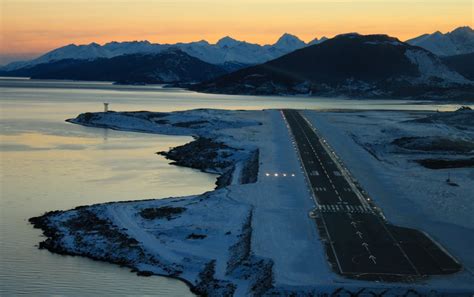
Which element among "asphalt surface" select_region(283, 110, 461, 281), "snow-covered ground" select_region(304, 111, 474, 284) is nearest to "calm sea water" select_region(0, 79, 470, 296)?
"asphalt surface" select_region(283, 110, 461, 281)

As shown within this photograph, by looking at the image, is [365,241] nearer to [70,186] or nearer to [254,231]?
[254,231]

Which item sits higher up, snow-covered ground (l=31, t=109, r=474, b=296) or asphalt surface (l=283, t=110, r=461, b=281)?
asphalt surface (l=283, t=110, r=461, b=281)

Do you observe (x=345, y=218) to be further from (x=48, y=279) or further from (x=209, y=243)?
(x=48, y=279)

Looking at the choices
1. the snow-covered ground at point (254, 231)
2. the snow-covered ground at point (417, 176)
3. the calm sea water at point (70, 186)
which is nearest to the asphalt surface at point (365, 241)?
the snow-covered ground at point (254, 231)

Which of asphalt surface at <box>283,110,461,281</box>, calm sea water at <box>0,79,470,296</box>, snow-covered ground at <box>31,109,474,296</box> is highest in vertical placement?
asphalt surface at <box>283,110,461,281</box>

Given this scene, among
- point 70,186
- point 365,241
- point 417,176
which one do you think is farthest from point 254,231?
point 417,176

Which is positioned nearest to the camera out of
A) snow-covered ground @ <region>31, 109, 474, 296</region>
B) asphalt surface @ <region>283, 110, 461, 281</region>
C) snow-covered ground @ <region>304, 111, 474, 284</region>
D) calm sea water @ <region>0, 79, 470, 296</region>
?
snow-covered ground @ <region>31, 109, 474, 296</region>

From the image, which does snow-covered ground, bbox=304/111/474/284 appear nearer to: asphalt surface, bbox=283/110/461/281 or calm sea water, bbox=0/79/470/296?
asphalt surface, bbox=283/110/461/281
